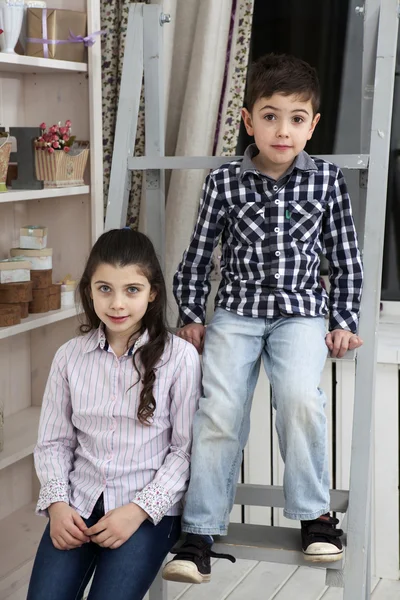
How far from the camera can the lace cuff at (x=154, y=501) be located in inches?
62.1

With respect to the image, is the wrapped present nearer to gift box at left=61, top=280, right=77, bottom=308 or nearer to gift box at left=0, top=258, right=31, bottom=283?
gift box at left=61, top=280, right=77, bottom=308

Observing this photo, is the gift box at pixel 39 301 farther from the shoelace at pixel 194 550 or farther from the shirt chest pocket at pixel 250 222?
the shoelace at pixel 194 550

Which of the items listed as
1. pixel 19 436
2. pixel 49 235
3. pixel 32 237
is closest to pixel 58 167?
pixel 32 237

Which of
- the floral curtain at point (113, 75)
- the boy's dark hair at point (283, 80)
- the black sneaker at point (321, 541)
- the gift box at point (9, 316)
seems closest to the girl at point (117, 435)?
the black sneaker at point (321, 541)

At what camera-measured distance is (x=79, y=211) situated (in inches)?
100

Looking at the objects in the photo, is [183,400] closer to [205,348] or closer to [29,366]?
[205,348]

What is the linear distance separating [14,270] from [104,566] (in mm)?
974

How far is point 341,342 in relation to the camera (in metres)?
1.70

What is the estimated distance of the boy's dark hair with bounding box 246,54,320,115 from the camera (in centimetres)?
170

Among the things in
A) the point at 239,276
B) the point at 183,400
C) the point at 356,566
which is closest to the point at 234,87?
the point at 239,276

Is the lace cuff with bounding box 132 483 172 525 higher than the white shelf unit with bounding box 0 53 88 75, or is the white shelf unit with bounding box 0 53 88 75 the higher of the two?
the white shelf unit with bounding box 0 53 88 75

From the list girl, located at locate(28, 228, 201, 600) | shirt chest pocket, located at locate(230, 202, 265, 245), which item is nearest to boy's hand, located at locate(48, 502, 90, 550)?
girl, located at locate(28, 228, 201, 600)

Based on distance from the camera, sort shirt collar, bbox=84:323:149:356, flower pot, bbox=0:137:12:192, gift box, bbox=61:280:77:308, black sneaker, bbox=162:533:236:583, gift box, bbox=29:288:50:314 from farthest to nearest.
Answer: gift box, bbox=61:280:77:308
gift box, bbox=29:288:50:314
flower pot, bbox=0:137:12:192
shirt collar, bbox=84:323:149:356
black sneaker, bbox=162:533:236:583

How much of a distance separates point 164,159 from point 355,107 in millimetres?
1043
